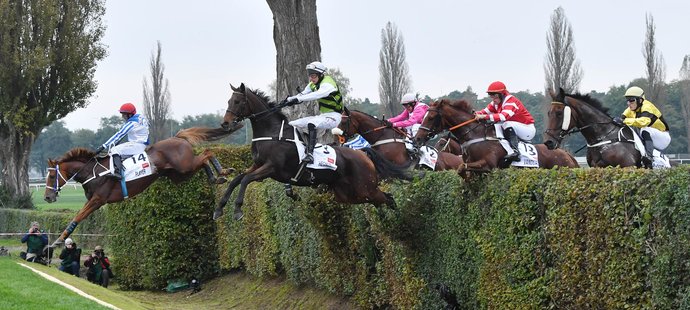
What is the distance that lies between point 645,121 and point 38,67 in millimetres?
29049

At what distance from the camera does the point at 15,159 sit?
4078 cm

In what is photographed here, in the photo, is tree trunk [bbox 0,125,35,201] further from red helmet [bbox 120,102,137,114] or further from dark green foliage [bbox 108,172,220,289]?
red helmet [bbox 120,102,137,114]

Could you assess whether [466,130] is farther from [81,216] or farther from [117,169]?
[81,216]

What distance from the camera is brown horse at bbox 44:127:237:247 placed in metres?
16.7

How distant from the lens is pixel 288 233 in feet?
54.7

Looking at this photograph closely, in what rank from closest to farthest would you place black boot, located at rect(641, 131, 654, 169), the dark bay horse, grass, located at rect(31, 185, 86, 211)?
the dark bay horse → black boot, located at rect(641, 131, 654, 169) → grass, located at rect(31, 185, 86, 211)

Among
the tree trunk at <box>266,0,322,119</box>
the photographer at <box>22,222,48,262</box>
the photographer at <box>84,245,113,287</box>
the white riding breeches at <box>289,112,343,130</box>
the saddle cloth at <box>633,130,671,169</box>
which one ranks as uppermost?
the tree trunk at <box>266,0,322,119</box>

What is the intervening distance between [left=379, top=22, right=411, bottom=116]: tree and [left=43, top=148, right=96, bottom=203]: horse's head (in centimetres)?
2718

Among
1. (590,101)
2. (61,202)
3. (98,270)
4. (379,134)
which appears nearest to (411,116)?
(379,134)

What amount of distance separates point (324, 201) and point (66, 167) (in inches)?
214

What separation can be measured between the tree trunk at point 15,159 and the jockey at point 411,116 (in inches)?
1034

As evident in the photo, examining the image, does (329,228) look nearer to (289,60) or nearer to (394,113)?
(289,60)

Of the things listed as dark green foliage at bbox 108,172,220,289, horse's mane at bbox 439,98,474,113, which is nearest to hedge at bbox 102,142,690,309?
dark green foliage at bbox 108,172,220,289

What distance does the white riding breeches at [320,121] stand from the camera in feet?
44.5
